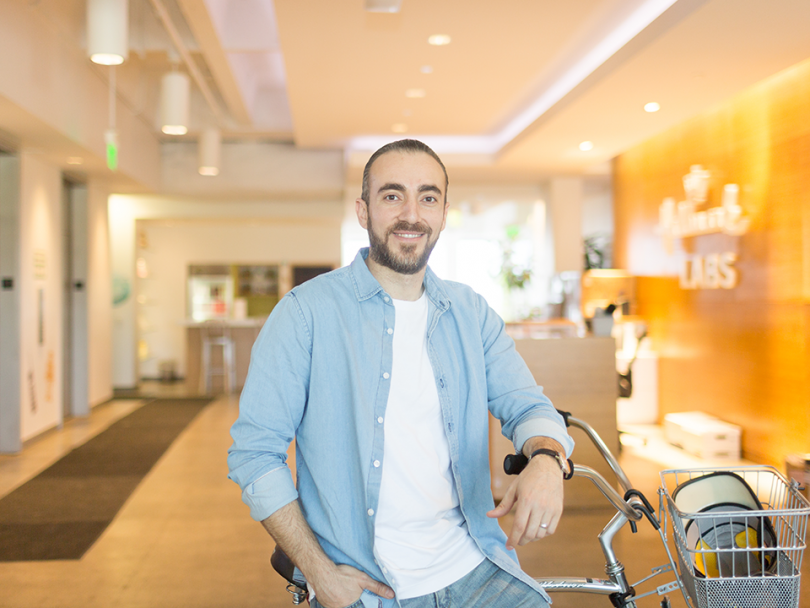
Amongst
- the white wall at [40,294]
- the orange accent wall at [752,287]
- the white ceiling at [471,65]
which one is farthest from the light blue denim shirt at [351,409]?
the white wall at [40,294]

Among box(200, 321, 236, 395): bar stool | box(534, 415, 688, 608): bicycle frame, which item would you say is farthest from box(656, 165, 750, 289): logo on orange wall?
box(200, 321, 236, 395): bar stool

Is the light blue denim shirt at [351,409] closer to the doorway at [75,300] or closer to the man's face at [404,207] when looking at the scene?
the man's face at [404,207]

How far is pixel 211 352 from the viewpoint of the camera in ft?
30.8

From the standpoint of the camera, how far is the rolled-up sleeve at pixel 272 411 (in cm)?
124

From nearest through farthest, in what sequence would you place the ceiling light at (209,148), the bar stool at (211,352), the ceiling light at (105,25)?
1. the ceiling light at (105,25)
2. the ceiling light at (209,148)
3. the bar stool at (211,352)

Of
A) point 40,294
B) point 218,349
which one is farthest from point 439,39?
point 218,349

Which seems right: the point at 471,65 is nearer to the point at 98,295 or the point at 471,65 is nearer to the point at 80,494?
the point at 80,494

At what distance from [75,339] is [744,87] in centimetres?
707

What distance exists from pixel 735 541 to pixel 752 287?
434 centimetres

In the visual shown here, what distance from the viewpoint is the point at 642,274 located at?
22.6 ft

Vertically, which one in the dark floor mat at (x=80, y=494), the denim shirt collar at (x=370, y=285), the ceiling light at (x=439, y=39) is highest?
the ceiling light at (x=439, y=39)

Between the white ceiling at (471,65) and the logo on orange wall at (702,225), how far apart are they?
2.06 ft

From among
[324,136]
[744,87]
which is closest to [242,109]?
[324,136]

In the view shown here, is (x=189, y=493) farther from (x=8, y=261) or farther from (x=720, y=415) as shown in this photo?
(x=720, y=415)
